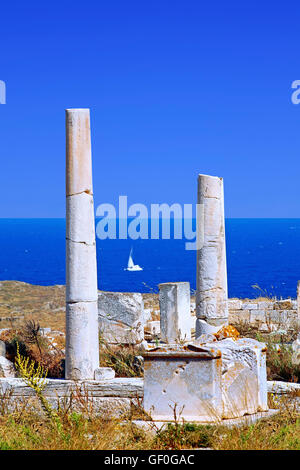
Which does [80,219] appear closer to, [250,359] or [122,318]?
[250,359]

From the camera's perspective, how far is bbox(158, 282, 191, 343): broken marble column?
1753 cm

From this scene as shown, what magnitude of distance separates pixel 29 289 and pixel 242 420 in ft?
86.0

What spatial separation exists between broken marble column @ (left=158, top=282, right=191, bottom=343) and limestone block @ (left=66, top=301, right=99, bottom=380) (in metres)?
5.63

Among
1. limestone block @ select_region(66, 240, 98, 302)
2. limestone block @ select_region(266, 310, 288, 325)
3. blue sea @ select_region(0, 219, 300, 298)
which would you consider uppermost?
blue sea @ select_region(0, 219, 300, 298)

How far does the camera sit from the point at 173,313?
1766 cm

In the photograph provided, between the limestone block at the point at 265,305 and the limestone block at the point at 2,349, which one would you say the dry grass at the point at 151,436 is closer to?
the limestone block at the point at 2,349

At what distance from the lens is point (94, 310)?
39.8ft

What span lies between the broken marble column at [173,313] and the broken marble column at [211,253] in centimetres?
302

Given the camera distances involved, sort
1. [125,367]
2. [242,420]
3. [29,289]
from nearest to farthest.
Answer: [242,420], [125,367], [29,289]

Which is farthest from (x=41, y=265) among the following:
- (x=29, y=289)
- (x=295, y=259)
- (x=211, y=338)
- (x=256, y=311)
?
(x=211, y=338)

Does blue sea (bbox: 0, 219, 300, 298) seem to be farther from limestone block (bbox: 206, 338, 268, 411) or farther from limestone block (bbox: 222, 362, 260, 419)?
limestone block (bbox: 222, 362, 260, 419)

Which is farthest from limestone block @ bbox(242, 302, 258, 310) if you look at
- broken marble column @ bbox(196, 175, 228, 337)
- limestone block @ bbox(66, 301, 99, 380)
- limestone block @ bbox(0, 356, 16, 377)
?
limestone block @ bbox(66, 301, 99, 380)

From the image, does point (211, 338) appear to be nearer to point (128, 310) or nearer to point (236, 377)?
point (236, 377)
